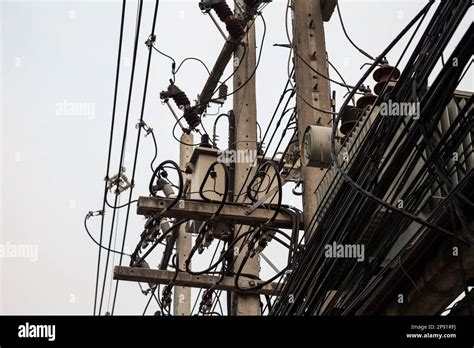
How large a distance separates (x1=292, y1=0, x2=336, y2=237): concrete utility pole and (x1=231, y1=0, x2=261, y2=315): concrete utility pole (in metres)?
1.00

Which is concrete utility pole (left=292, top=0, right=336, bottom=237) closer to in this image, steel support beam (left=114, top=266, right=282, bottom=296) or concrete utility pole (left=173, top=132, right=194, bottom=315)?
steel support beam (left=114, top=266, right=282, bottom=296)

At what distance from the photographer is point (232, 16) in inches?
373

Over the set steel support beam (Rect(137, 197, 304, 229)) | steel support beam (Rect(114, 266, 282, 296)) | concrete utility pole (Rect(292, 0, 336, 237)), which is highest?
concrete utility pole (Rect(292, 0, 336, 237))

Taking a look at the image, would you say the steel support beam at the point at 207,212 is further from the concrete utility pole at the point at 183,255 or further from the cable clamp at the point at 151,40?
the concrete utility pole at the point at 183,255

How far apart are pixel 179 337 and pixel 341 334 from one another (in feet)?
3.30

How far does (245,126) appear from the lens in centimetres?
916

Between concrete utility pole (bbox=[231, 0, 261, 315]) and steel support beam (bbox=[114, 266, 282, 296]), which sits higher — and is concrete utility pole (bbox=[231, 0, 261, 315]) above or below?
above

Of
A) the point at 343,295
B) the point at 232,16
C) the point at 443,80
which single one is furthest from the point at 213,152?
the point at 443,80

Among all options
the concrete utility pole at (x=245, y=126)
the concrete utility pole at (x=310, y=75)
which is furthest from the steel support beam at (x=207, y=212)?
the concrete utility pole at (x=245, y=126)

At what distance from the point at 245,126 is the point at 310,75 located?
1144mm

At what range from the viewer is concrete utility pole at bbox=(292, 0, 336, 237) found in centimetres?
784

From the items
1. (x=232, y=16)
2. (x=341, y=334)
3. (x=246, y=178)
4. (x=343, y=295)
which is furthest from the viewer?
(x=232, y=16)

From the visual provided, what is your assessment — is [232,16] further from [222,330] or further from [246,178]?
[222,330]

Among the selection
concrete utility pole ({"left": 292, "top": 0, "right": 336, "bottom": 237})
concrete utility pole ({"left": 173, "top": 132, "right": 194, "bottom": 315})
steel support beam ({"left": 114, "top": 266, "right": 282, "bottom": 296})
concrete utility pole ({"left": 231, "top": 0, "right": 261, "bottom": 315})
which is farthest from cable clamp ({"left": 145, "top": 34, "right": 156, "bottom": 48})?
concrete utility pole ({"left": 173, "top": 132, "right": 194, "bottom": 315})
